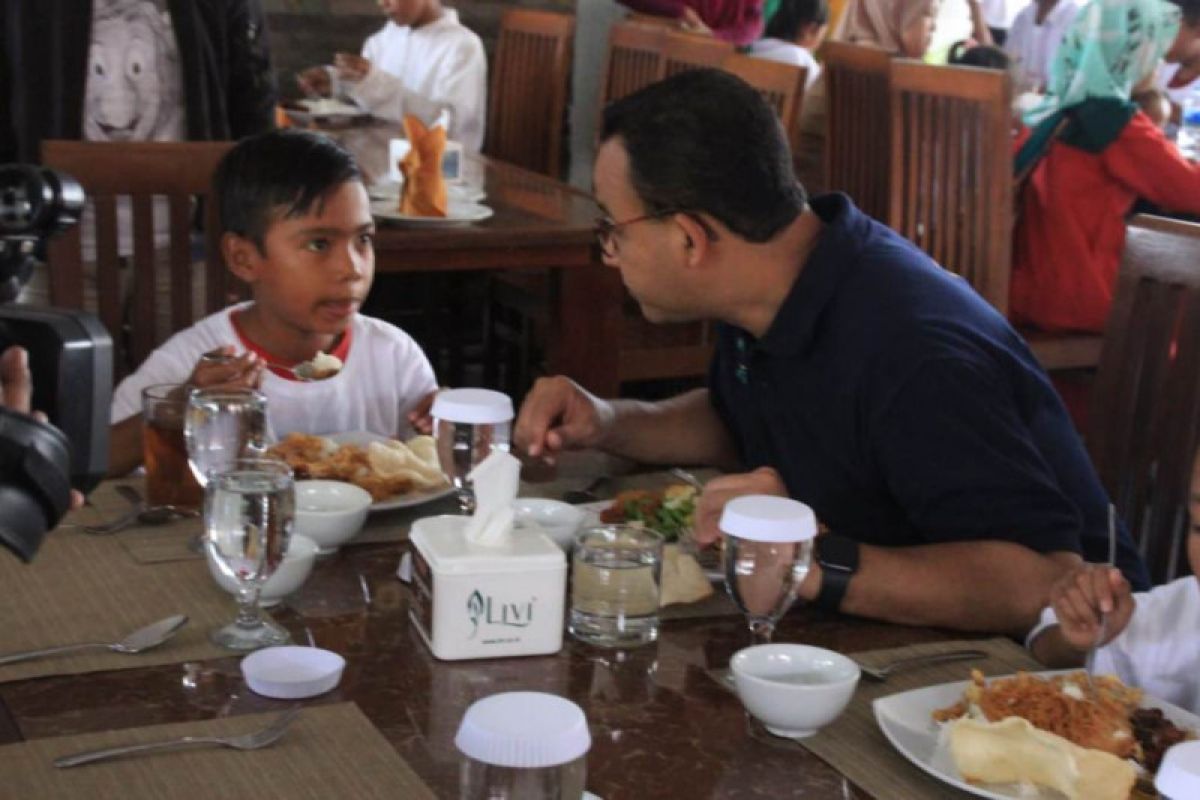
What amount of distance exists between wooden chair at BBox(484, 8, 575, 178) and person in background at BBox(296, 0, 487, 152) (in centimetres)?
13

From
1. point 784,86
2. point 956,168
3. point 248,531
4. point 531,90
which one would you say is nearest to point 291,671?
point 248,531

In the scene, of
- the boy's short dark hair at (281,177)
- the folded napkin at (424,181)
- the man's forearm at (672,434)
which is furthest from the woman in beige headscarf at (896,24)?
the man's forearm at (672,434)

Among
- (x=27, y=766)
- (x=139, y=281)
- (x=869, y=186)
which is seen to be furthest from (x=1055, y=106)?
(x=27, y=766)

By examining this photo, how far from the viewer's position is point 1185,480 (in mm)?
1873

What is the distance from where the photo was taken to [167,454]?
1647 millimetres

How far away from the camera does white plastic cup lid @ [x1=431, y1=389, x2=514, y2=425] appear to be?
1575 millimetres

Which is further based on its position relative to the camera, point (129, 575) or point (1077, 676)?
point (129, 575)

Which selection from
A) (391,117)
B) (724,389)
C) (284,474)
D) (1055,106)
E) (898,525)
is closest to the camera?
(284,474)

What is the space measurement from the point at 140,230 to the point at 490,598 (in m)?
1.52

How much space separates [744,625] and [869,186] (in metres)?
2.43

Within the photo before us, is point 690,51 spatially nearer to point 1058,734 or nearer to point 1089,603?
point 1089,603

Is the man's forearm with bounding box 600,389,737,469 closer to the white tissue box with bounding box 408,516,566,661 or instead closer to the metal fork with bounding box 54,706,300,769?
the white tissue box with bounding box 408,516,566,661

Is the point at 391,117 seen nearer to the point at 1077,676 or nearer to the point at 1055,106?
the point at 1055,106

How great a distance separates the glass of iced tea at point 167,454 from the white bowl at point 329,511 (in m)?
0.11
